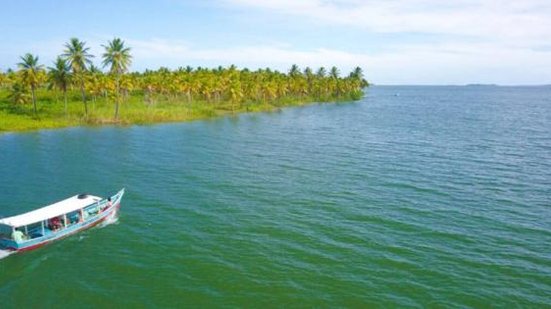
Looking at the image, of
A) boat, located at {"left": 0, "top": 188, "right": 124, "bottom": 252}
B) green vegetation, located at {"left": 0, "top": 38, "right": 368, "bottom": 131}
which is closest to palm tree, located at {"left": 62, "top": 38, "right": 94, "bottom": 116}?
green vegetation, located at {"left": 0, "top": 38, "right": 368, "bottom": 131}

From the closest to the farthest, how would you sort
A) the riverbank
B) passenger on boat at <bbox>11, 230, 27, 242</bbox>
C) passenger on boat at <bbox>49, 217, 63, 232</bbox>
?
passenger on boat at <bbox>11, 230, 27, 242</bbox> → passenger on boat at <bbox>49, 217, 63, 232</bbox> → the riverbank

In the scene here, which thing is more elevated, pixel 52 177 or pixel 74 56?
pixel 74 56

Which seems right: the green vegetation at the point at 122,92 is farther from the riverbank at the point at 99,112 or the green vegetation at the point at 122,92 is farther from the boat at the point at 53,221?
the boat at the point at 53,221

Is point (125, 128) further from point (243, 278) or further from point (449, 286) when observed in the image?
point (449, 286)

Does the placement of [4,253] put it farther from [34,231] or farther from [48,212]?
[48,212]

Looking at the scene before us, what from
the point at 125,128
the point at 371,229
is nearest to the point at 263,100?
the point at 125,128

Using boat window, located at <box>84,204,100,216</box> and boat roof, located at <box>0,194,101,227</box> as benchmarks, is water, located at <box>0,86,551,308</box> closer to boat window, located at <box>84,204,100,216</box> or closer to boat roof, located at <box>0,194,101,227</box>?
boat window, located at <box>84,204,100,216</box>
